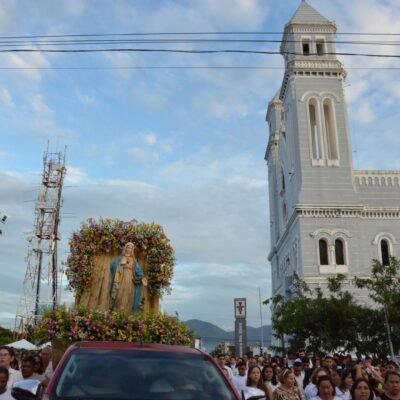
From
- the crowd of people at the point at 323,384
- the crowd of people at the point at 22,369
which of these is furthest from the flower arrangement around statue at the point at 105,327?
the crowd of people at the point at 323,384

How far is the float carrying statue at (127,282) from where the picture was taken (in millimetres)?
12039

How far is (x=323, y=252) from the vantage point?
40562 mm

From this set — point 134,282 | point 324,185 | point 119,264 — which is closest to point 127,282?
point 134,282

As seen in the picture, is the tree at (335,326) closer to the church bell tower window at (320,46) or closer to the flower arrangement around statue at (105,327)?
the flower arrangement around statue at (105,327)

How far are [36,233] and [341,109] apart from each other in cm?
2856

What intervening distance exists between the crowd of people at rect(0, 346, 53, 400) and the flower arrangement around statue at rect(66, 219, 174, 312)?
3026 millimetres

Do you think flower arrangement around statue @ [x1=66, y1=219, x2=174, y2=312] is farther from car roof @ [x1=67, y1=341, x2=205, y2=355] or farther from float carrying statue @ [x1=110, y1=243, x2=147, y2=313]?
car roof @ [x1=67, y1=341, x2=205, y2=355]

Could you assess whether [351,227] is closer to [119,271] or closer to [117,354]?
[119,271]

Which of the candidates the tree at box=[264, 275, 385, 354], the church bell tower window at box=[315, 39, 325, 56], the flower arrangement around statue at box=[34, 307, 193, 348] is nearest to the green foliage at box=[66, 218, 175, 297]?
the flower arrangement around statue at box=[34, 307, 193, 348]

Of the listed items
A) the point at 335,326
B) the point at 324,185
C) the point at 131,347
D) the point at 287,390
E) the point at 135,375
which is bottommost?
the point at 287,390

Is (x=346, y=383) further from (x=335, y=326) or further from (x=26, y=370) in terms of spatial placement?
(x=335, y=326)

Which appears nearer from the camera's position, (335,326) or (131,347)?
(131,347)

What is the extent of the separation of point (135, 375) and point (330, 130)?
41.7 metres

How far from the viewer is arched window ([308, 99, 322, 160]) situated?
42.6m
